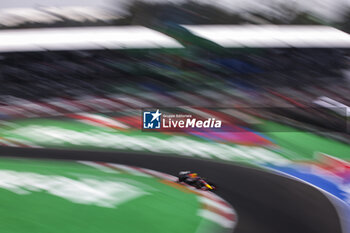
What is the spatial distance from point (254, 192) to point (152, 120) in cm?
421

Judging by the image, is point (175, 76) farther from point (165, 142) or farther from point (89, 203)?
point (89, 203)

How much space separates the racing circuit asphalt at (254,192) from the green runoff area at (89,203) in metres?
0.79

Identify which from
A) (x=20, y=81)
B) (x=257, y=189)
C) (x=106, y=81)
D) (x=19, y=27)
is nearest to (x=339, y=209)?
(x=257, y=189)

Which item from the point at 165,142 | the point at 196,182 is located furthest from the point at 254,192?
the point at 165,142

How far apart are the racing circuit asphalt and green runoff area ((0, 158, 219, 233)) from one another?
0.79 m

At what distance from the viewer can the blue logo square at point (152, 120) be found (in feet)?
33.4

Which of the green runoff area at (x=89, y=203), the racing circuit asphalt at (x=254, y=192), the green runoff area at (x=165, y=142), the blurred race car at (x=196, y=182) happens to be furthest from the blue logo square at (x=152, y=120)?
the blurred race car at (x=196, y=182)

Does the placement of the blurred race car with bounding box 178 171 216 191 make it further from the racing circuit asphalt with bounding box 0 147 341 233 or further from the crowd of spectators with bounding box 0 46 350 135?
the crowd of spectators with bounding box 0 46 350 135

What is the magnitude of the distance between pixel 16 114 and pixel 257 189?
7.28 meters

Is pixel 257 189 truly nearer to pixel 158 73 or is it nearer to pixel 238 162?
pixel 238 162

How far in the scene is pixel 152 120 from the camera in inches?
403

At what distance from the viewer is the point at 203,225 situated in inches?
202

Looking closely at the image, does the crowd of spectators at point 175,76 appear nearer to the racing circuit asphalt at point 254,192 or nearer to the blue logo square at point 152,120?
the blue logo square at point 152,120

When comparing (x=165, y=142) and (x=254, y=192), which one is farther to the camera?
(x=165, y=142)
